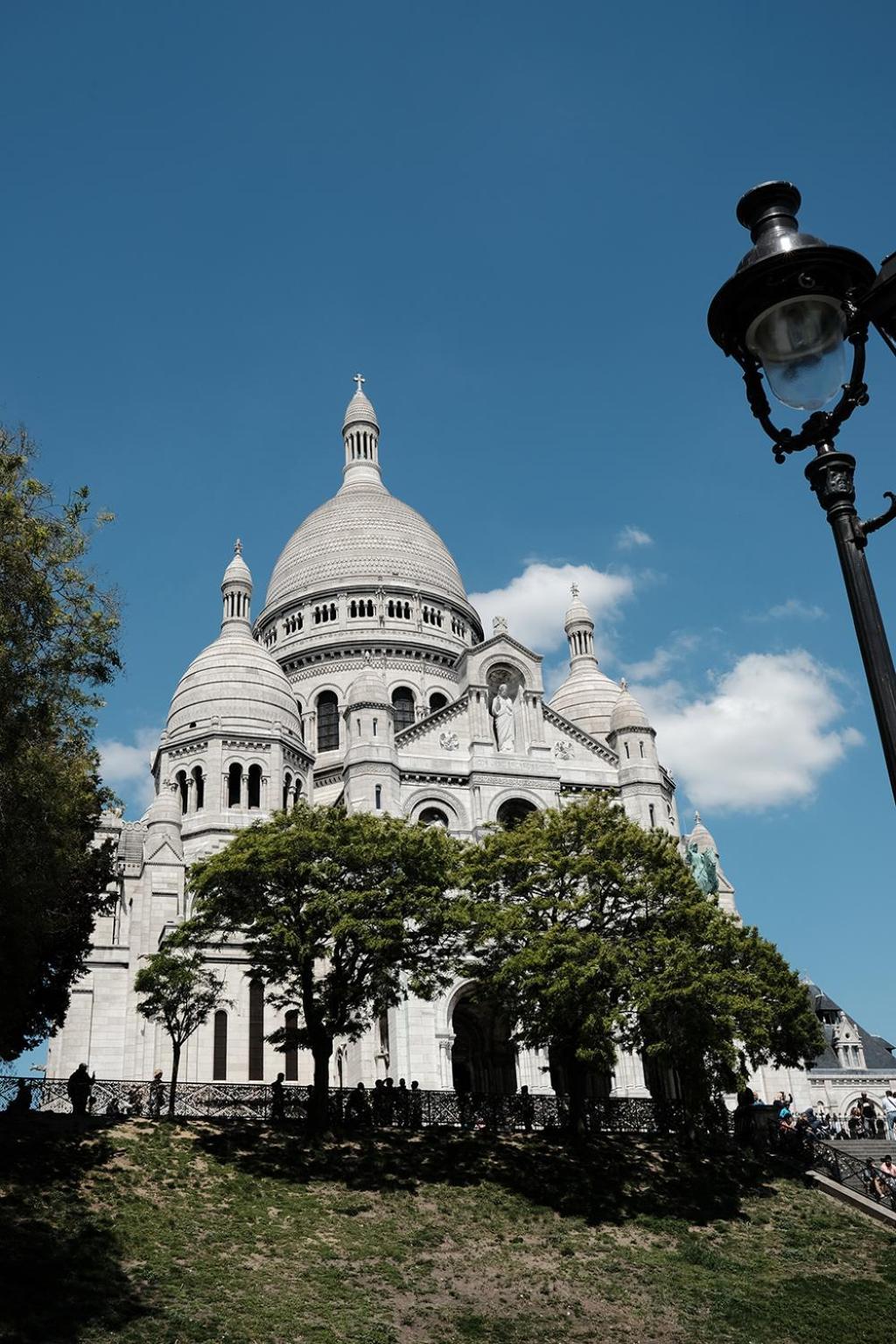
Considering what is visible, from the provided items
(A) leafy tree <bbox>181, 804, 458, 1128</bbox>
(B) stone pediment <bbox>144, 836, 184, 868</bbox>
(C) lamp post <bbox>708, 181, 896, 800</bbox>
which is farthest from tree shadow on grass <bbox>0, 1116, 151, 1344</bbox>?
(B) stone pediment <bbox>144, 836, 184, 868</bbox>

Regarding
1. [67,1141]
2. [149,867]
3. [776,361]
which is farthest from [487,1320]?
[149,867]

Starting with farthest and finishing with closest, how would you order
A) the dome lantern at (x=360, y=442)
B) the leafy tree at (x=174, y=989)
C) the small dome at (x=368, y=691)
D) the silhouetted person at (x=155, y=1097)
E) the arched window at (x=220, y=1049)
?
1. the dome lantern at (x=360, y=442)
2. the small dome at (x=368, y=691)
3. the arched window at (x=220, y=1049)
4. the leafy tree at (x=174, y=989)
5. the silhouetted person at (x=155, y=1097)

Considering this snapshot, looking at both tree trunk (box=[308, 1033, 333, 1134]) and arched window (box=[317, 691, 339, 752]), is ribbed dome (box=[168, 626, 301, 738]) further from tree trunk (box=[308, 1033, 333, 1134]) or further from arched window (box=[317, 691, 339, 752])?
tree trunk (box=[308, 1033, 333, 1134])

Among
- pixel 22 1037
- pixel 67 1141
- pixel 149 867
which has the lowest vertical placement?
pixel 67 1141

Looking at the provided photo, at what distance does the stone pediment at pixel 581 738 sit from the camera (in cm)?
5441

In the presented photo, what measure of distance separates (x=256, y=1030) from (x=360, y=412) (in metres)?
50.7

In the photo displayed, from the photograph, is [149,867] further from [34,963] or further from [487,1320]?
[487,1320]

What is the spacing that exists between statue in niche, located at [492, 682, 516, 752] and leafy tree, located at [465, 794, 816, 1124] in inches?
507

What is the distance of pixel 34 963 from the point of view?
25.6 metres

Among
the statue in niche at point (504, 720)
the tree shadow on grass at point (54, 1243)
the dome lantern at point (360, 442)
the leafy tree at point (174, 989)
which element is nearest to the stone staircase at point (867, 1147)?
the leafy tree at point (174, 989)

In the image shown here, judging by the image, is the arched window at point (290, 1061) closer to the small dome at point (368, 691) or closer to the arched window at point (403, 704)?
the small dome at point (368, 691)

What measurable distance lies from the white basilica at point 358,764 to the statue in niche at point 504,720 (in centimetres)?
8

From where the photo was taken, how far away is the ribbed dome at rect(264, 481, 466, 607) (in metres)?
71.8

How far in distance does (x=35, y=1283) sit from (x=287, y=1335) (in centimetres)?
421
